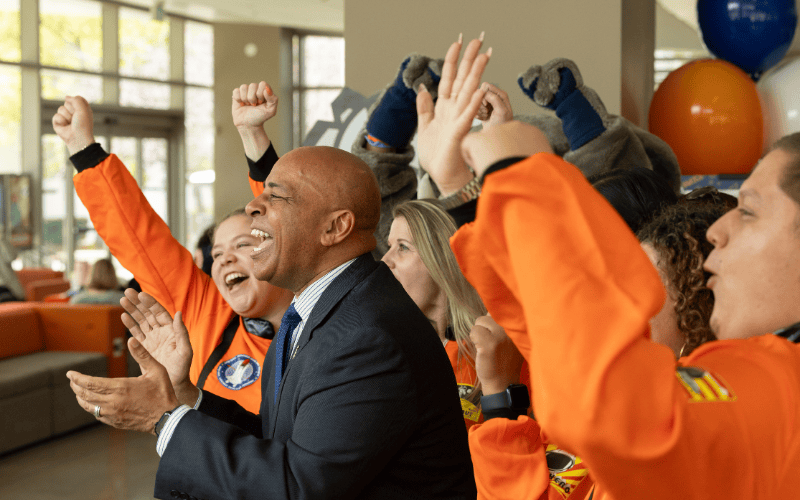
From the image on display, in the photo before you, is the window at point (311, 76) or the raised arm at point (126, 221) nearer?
the raised arm at point (126, 221)

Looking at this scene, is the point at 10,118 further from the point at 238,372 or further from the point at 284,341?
the point at 284,341

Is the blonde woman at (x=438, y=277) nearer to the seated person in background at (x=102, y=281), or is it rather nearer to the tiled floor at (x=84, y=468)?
the tiled floor at (x=84, y=468)

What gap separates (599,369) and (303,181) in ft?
3.10

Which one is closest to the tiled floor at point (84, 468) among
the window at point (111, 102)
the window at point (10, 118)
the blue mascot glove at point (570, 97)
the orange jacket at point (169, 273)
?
the orange jacket at point (169, 273)

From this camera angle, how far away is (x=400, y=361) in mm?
1167

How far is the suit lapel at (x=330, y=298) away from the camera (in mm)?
1272

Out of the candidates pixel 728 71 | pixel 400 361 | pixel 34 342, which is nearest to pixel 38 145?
pixel 34 342

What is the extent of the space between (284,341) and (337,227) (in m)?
0.26

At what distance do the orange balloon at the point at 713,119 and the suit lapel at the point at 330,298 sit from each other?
183 cm

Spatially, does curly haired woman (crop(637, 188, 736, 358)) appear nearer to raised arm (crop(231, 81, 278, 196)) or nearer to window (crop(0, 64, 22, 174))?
raised arm (crop(231, 81, 278, 196))

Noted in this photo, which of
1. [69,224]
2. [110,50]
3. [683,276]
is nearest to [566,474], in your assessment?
[683,276]

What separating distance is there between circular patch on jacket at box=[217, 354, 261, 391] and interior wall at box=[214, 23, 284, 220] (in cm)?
927

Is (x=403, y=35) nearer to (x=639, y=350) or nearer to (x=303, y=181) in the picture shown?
(x=303, y=181)

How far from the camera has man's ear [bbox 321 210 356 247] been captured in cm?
138
